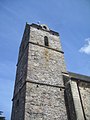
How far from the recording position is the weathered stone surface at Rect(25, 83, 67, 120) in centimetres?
861

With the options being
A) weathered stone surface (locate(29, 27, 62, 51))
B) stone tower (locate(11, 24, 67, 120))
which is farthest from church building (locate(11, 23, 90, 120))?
weathered stone surface (locate(29, 27, 62, 51))

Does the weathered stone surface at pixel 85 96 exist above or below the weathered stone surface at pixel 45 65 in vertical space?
below

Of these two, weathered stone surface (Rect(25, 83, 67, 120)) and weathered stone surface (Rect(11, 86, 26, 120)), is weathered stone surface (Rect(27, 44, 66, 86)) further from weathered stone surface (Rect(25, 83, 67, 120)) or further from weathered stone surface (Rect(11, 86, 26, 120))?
weathered stone surface (Rect(11, 86, 26, 120))

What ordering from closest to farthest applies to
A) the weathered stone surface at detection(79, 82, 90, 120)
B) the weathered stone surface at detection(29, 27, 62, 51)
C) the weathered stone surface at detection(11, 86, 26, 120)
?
the weathered stone surface at detection(11, 86, 26, 120) < the weathered stone surface at detection(79, 82, 90, 120) < the weathered stone surface at detection(29, 27, 62, 51)

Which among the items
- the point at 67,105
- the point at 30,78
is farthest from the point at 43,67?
the point at 67,105

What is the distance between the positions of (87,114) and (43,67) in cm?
503

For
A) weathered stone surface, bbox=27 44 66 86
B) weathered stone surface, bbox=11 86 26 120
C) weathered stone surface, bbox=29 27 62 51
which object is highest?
weathered stone surface, bbox=29 27 62 51

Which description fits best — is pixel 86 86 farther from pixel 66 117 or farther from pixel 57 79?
pixel 66 117

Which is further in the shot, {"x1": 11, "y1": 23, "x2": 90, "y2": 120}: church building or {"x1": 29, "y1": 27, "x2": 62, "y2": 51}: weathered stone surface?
{"x1": 29, "y1": 27, "x2": 62, "y2": 51}: weathered stone surface

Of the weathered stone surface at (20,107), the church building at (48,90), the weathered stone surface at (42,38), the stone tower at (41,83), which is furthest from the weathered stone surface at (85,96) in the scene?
the weathered stone surface at (42,38)

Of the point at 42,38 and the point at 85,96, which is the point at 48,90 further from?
the point at 42,38

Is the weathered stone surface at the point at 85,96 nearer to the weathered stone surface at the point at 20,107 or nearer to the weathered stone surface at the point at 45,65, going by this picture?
the weathered stone surface at the point at 45,65

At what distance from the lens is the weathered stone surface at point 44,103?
8609 mm

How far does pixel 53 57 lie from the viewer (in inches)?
513
